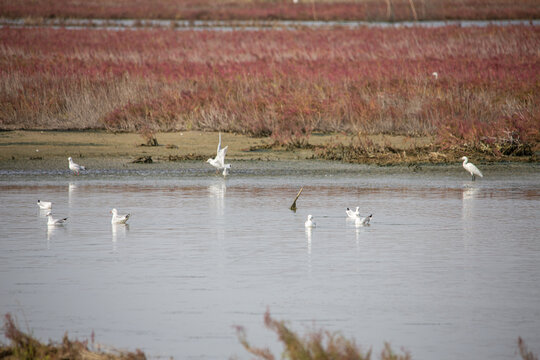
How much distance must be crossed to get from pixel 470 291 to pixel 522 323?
1127 millimetres

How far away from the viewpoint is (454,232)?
37.7 feet

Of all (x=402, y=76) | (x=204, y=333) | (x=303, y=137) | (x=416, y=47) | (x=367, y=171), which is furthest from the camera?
(x=416, y=47)

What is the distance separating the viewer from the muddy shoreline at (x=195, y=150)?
18.6m

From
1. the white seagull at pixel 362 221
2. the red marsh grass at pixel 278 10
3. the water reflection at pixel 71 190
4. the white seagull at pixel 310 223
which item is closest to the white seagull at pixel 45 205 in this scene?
the water reflection at pixel 71 190

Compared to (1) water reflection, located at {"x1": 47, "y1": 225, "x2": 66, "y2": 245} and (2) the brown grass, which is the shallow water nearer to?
(1) water reflection, located at {"x1": 47, "y1": 225, "x2": 66, "y2": 245}

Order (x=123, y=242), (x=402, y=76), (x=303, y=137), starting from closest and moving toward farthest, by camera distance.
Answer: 1. (x=123, y=242)
2. (x=303, y=137)
3. (x=402, y=76)

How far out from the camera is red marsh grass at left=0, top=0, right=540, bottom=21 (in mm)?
61688

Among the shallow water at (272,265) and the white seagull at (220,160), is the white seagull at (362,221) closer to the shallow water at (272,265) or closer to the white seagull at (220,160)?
the shallow water at (272,265)

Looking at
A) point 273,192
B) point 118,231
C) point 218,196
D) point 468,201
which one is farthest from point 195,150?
point 118,231

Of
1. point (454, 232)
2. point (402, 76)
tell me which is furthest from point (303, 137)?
point (454, 232)

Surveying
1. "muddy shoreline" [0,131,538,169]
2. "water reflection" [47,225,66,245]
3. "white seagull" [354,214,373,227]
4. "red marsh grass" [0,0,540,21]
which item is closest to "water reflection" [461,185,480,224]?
"white seagull" [354,214,373,227]

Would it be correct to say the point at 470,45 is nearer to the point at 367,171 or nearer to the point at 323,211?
the point at 367,171

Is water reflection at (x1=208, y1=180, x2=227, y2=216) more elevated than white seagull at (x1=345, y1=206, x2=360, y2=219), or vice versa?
water reflection at (x1=208, y1=180, x2=227, y2=216)

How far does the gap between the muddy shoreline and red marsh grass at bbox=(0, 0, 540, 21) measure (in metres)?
36.4
